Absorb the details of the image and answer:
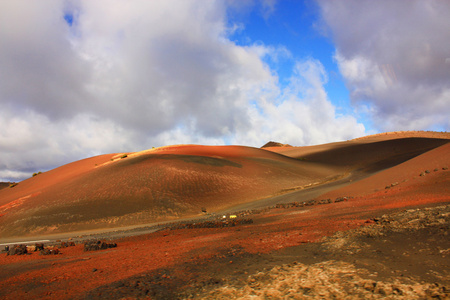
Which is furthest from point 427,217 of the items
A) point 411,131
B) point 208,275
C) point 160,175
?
point 411,131

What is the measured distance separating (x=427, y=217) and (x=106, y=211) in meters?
22.2

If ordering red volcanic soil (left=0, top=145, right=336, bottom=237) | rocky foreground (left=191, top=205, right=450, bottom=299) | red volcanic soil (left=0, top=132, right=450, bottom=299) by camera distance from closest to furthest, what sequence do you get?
rocky foreground (left=191, top=205, right=450, bottom=299) < red volcanic soil (left=0, top=132, right=450, bottom=299) < red volcanic soil (left=0, top=145, right=336, bottom=237)

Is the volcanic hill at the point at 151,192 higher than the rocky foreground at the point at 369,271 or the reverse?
higher

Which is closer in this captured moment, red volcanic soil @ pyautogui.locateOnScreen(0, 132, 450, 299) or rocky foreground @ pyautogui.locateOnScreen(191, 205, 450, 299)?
rocky foreground @ pyautogui.locateOnScreen(191, 205, 450, 299)

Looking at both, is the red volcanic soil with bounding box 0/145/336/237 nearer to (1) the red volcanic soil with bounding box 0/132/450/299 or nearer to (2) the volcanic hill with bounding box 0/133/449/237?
(2) the volcanic hill with bounding box 0/133/449/237

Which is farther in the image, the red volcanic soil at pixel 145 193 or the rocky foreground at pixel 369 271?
the red volcanic soil at pixel 145 193

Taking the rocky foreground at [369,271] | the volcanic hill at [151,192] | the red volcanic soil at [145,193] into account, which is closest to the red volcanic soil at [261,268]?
the rocky foreground at [369,271]

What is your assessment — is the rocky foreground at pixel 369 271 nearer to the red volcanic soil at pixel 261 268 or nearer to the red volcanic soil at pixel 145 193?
the red volcanic soil at pixel 261 268

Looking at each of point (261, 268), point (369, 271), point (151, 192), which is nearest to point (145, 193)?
point (151, 192)

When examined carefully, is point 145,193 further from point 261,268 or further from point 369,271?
point 369,271

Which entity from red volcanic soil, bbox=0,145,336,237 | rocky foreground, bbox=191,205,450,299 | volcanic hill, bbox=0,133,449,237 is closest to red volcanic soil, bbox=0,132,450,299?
rocky foreground, bbox=191,205,450,299

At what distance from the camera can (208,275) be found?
5.73 metres

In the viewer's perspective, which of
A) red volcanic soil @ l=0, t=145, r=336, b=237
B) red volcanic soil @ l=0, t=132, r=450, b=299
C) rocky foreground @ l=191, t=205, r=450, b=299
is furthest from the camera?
red volcanic soil @ l=0, t=145, r=336, b=237

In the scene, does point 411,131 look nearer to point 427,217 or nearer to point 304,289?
point 427,217
